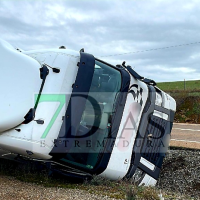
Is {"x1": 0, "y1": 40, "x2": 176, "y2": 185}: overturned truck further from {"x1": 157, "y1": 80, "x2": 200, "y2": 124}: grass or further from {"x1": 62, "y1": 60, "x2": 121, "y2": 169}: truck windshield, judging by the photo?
{"x1": 157, "y1": 80, "x2": 200, "y2": 124}: grass

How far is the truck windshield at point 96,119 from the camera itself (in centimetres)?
407

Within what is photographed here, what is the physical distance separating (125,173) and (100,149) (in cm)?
66

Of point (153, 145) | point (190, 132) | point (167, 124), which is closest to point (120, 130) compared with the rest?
point (153, 145)

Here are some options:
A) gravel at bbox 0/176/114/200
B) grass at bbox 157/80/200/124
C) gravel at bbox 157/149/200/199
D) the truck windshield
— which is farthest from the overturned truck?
grass at bbox 157/80/200/124

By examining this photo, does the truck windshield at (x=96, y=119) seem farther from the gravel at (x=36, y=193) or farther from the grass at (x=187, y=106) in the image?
Result: the grass at (x=187, y=106)

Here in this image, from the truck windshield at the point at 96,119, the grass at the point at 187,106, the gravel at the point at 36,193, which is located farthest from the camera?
the grass at the point at 187,106

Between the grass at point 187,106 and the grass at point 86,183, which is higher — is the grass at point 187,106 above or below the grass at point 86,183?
above

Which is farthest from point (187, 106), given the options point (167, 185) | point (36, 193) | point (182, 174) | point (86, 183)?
→ point (36, 193)

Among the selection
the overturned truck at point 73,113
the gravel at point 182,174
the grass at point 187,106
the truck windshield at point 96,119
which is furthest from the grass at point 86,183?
the grass at point 187,106

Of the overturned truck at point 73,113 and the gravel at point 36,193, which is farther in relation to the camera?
the overturned truck at point 73,113

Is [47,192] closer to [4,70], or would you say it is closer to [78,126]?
[78,126]

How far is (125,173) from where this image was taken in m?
4.59

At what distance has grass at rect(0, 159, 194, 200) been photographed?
372 cm

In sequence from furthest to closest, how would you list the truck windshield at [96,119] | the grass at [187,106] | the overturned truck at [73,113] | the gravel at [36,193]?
the grass at [187,106] < the truck windshield at [96,119] < the overturned truck at [73,113] < the gravel at [36,193]
